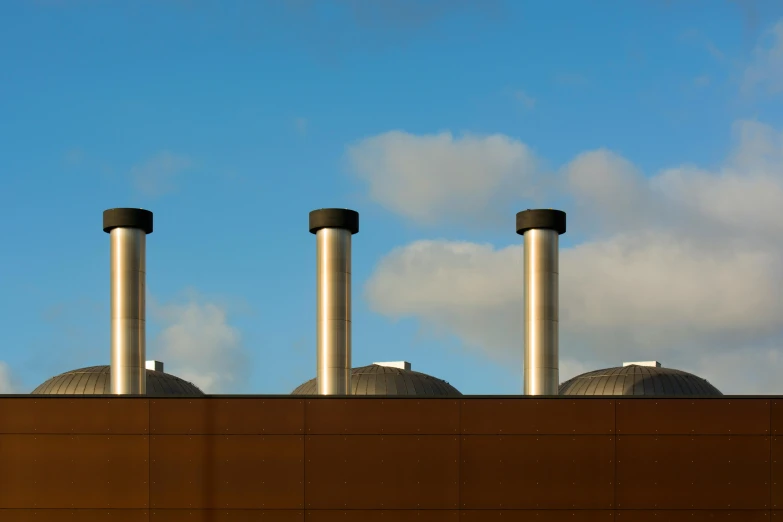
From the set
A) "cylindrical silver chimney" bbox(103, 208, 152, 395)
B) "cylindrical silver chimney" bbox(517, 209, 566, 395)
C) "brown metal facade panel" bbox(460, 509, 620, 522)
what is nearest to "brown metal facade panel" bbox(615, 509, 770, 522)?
"brown metal facade panel" bbox(460, 509, 620, 522)

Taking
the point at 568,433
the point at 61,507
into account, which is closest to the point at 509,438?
the point at 568,433

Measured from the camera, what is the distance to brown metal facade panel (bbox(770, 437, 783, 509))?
27734 mm

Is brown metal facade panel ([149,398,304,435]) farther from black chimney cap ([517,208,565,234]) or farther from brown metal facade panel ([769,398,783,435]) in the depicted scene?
brown metal facade panel ([769,398,783,435])

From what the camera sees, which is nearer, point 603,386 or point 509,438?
point 509,438

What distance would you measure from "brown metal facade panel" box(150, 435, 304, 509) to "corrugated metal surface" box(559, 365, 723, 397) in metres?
19.6

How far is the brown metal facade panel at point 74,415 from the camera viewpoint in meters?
28.4

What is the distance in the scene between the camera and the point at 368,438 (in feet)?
92.7

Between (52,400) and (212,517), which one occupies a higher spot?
(52,400)

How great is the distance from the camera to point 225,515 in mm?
28047

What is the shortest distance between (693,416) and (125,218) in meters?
16.6

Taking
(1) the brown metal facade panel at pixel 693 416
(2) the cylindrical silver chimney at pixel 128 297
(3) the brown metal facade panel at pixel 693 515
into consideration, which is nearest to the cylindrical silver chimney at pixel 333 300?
(2) the cylindrical silver chimney at pixel 128 297

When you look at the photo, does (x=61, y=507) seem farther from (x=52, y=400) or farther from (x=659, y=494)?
(x=659, y=494)

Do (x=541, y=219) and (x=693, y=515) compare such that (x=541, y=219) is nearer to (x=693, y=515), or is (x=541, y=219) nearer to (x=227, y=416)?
(x=693, y=515)

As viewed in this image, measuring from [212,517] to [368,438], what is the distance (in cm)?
439
